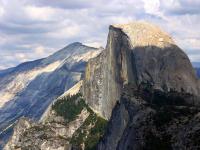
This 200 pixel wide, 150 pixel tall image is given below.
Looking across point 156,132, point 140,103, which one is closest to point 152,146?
point 156,132

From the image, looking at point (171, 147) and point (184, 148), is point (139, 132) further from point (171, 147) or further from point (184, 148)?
point (184, 148)

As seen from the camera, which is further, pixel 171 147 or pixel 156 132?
pixel 156 132

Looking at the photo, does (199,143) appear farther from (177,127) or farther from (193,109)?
(193,109)

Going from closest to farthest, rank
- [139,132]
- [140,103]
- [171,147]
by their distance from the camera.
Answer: [171,147] < [139,132] < [140,103]

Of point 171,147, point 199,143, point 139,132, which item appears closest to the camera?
point 199,143

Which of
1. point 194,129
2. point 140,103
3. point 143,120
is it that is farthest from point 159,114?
point 140,103

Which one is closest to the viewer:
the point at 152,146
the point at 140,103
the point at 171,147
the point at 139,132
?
the point at 171,147

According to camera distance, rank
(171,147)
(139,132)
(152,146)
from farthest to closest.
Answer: (139,132), (152,146), (171,147)

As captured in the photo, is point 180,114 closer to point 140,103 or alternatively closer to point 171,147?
point 171,147

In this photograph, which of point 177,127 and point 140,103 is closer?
point 177,127
